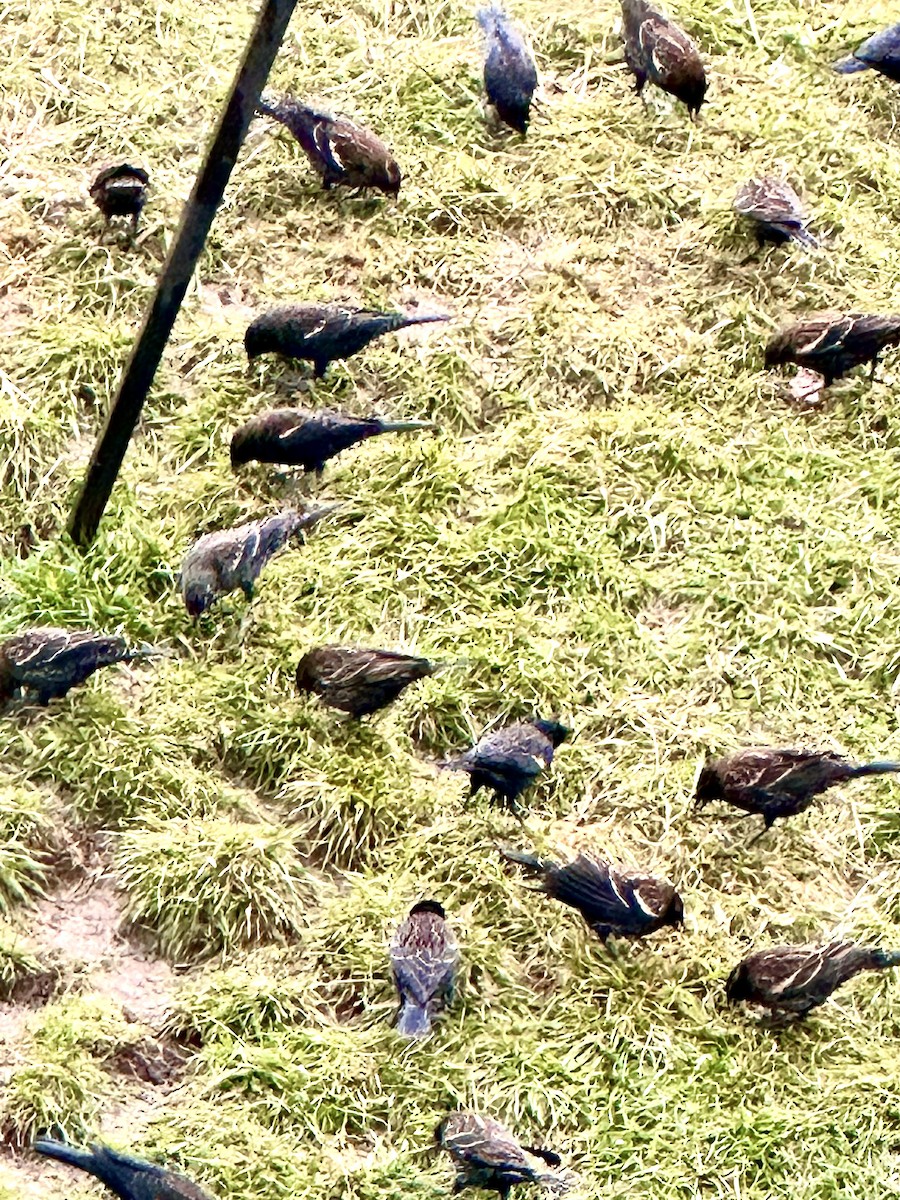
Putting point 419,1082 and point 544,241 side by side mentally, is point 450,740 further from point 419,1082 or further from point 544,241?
point 544,241

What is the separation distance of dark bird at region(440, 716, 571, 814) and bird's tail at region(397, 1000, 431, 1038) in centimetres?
78

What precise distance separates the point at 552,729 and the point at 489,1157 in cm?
146

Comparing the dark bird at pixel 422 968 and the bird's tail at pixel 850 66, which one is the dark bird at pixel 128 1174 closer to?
the dark bird at pixel 422 968

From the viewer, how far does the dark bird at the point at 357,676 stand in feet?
17.9

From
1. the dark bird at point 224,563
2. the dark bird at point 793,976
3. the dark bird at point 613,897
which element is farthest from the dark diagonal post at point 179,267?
the dark bird at point 793,976

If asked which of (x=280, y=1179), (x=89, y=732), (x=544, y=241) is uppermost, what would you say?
(x=544, y=241)

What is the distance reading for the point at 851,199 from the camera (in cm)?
752

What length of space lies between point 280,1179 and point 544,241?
400 centimetres

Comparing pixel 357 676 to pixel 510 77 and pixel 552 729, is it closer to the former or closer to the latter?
pixel 552 729

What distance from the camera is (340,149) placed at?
706 centimetres

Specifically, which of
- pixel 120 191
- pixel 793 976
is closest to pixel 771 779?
pixel 793 976

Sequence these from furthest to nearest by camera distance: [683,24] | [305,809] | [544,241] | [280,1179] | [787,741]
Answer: [683,24], [544,241], [787,741], [305,809], [280,1179]

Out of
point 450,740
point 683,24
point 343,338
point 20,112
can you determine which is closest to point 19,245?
point 20,112

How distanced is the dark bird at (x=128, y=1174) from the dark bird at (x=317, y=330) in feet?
9.87
